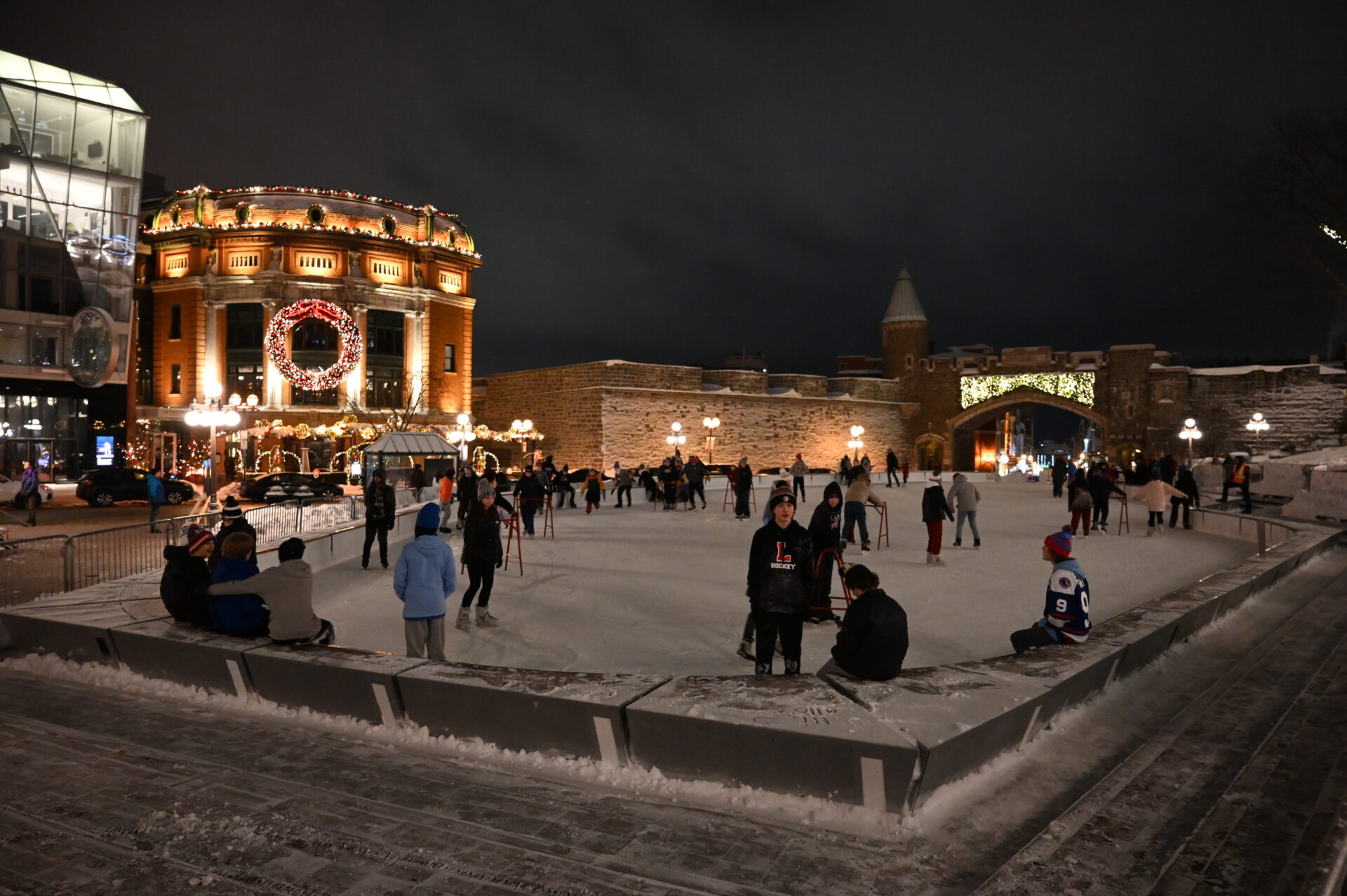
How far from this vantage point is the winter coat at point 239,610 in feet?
16.8

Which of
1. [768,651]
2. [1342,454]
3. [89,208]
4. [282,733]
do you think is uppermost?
[89,208]

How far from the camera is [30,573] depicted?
750 cm

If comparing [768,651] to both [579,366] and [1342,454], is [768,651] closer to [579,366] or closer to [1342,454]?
[1342,454]

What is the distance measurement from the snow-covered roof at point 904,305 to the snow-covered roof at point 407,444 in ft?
111

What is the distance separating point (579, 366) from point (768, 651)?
104 ft

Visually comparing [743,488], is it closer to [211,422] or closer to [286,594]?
[211,422]

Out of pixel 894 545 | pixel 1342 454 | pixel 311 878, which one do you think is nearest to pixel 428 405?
pixel 894 545

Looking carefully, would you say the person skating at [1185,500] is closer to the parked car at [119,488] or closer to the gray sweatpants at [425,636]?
the gray sweatpants at [425,636]

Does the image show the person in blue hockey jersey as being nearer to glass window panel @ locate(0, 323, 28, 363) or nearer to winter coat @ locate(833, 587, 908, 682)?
winter coat @ locate(833, 587, 908, 682)

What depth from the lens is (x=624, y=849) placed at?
3002 millimetres

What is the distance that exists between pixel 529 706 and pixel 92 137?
2896cm

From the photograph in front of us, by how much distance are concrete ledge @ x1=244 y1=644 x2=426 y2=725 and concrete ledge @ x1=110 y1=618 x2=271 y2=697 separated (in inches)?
5.7

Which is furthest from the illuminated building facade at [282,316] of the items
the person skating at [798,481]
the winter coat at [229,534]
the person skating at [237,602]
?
the person skating at [237,602]

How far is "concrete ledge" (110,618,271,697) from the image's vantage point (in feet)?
15.8
